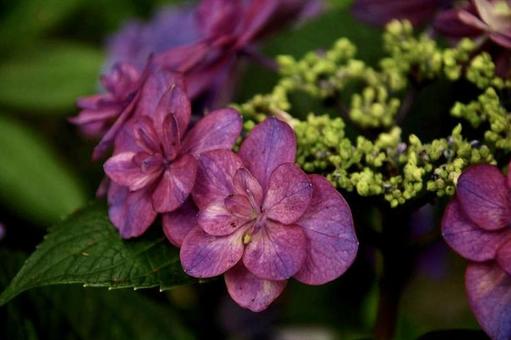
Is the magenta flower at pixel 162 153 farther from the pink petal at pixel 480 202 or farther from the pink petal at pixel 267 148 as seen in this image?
the pink petal at pixel 480 202

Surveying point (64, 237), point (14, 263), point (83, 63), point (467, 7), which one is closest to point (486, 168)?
point (467, 7)

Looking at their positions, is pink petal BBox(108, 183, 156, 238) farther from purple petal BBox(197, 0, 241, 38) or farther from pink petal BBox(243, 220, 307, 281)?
purple petal BBox(197, 0, 241, 38)

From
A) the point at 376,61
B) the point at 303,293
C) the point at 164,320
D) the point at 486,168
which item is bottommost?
the point at 303,293

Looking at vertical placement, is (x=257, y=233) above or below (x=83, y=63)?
above

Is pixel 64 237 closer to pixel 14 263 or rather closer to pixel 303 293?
pixel 14 263

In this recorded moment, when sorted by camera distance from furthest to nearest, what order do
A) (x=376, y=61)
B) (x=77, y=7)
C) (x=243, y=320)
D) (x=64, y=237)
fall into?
1. (x=77, y=7)
2. (x=243, y=320)
3. (x=376, y=61)
4. (x=64, y=237)

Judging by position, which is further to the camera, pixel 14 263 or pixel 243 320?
pixel 243 320

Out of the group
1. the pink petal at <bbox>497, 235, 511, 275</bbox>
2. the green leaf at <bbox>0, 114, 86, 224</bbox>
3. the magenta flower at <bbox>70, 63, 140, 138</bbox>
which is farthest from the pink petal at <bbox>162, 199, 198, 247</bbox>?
the green leaf at <bbox>0, 114, 86, 224</bbox>
